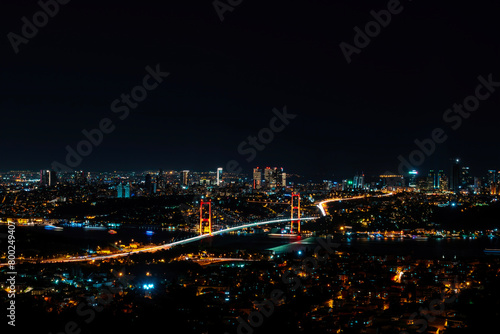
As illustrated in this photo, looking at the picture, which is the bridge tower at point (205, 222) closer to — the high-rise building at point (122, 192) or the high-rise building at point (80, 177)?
the high-rise building at point (122, 192)

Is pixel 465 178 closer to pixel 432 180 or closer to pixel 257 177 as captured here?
pixel 432 180

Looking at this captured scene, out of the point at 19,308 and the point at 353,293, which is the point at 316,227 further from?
the point at 19,308

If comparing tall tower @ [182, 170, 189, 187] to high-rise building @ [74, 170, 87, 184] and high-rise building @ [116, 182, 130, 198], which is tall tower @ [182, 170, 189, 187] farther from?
high-rise building @ [116, 182, 130, 198]

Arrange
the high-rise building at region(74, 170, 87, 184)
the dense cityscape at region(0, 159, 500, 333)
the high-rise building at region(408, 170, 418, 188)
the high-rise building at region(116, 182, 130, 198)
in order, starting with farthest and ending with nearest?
the high-rise building at region(408, 170, 418, 188) → the high-rise building at region(74, 170, 87, 184) → the high-rise building at region(116, 182, 130, 198) → the dense cityscape at region(0, 159, 500, 333)

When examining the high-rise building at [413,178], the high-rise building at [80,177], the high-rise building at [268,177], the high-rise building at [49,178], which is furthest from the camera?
the high-rise building at [413,178]

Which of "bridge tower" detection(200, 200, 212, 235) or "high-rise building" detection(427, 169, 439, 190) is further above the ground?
"high-rise building" detection(427, 169, 439, 190)

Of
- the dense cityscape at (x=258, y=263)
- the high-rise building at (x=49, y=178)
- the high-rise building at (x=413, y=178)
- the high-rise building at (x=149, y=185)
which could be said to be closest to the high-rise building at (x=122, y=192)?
the dense cityscape at (x=258, y=263)

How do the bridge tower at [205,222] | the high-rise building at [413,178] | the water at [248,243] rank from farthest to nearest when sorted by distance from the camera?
the high-rise building at [413,178] → the bridge tower at [205,222] → the water at [248,243]

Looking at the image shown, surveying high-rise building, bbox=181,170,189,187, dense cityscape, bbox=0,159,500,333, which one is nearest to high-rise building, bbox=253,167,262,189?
high-rise building, bbox=181,170,189,187

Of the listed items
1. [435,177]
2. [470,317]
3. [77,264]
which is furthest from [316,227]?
[435,177]

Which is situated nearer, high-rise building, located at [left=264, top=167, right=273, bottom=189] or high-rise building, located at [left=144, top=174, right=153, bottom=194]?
high-rise building, located at [left=144, top=174, right=153, bottom=194]

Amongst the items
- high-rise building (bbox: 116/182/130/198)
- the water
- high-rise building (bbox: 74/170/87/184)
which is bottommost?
the water
